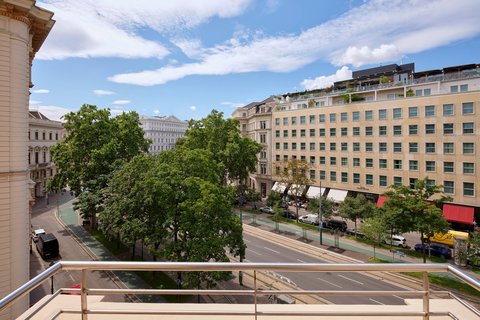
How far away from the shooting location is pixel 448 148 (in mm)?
33781

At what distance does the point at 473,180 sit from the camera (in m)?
32.0

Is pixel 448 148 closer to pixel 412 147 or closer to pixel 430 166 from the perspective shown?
pixel 430 166

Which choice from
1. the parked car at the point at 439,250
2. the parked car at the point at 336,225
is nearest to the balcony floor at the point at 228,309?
the parked car at the point at 439,250

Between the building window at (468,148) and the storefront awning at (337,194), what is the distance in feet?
49.6

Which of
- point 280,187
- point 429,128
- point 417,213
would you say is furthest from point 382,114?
point 417,213

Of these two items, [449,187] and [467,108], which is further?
[449,187]

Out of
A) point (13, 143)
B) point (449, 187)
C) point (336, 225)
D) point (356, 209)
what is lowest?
point (336, 225)

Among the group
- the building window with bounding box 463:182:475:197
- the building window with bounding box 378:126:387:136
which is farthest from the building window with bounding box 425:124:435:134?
the building window with bounding box 463:182:475:197

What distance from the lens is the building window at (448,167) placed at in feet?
110

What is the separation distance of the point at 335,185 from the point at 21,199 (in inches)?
1559

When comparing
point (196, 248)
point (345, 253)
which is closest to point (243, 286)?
point (196, 248)

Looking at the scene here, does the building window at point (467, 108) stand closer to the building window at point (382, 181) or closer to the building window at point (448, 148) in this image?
the building window at point (448, 148)

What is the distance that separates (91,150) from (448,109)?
39.6m

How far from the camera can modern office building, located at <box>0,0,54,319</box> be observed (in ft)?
38.1
